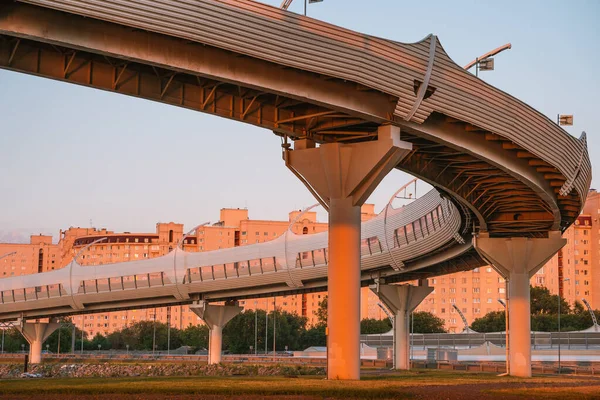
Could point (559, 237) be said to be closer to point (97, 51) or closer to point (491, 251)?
point (491, 251)

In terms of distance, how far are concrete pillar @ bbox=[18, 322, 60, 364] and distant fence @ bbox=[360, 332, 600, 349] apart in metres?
44.9

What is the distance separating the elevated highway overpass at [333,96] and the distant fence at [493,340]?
55.3 meters

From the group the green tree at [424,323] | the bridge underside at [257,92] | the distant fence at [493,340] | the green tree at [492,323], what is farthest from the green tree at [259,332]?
the bridge underside at [257,92]

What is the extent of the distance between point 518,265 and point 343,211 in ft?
83.7

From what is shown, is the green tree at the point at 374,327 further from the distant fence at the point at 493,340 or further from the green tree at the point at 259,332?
the distant fence at the point at 493,340

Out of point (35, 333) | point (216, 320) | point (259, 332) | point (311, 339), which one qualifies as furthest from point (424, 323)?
point (216, 320)

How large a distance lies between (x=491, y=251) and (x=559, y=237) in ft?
14.4

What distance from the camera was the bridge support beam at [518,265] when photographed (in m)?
61.2

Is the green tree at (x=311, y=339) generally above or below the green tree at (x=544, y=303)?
below

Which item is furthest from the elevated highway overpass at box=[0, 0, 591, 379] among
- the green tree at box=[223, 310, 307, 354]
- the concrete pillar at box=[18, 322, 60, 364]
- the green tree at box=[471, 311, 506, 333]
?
the green tree at box=[471, 311, 506, 333]

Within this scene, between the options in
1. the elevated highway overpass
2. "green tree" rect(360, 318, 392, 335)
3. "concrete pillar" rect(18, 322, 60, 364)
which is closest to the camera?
the elevated highway overpass

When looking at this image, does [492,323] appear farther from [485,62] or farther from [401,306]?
[485,62]

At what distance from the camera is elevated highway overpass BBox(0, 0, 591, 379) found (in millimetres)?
29953

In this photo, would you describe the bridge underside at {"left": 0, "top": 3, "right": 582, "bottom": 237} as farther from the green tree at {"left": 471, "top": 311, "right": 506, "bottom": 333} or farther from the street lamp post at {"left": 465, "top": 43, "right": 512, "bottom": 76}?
the green tree at {"left": 471, "top": 311, "right": 506, "bottom": 333}
